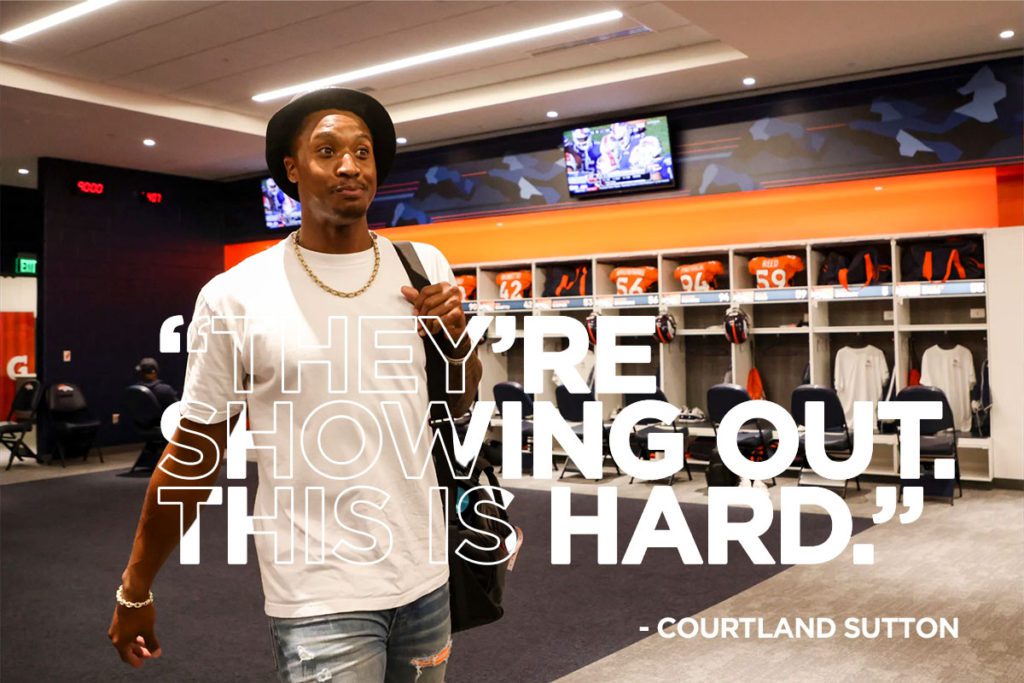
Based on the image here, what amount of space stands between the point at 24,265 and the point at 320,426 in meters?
14.7

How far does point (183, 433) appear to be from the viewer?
146 centimetres

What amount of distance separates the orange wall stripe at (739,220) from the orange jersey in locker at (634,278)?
0.55 metres

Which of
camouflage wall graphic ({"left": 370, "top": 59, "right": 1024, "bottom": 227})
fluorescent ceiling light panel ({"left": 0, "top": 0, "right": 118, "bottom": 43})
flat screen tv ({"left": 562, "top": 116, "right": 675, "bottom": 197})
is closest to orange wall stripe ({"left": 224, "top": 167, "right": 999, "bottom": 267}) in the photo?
camouflage wall graphic ({"left": 370, "top": 59, "right": 1024, "bottom": 227})

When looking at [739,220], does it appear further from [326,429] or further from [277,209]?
[326,429]

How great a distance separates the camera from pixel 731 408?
24.3 feet

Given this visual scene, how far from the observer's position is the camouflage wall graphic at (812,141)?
7.77 meters

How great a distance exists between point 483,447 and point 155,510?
1.88 feet

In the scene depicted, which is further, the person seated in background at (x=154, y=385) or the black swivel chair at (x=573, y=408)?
the person seated in background at (x=154, y=385)

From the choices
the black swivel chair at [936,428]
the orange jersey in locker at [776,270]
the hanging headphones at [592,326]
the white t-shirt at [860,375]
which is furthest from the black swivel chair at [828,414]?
the hanging headphones at [592,326]

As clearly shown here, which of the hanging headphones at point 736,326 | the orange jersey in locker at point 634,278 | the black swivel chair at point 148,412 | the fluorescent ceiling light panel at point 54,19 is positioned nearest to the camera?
the fluorescent ceiling light panel at point 54,19

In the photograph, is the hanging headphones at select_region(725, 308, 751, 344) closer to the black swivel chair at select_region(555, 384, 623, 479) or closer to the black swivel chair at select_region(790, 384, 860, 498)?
the black swivel chair at select_region(790, 384, 860, 498)

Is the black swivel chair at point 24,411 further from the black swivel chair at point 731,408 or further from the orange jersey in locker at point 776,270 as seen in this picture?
the orange jersey in locker at point 776,270

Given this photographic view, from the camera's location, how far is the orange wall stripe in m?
8.18

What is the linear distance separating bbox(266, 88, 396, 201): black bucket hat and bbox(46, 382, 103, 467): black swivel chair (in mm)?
10035
